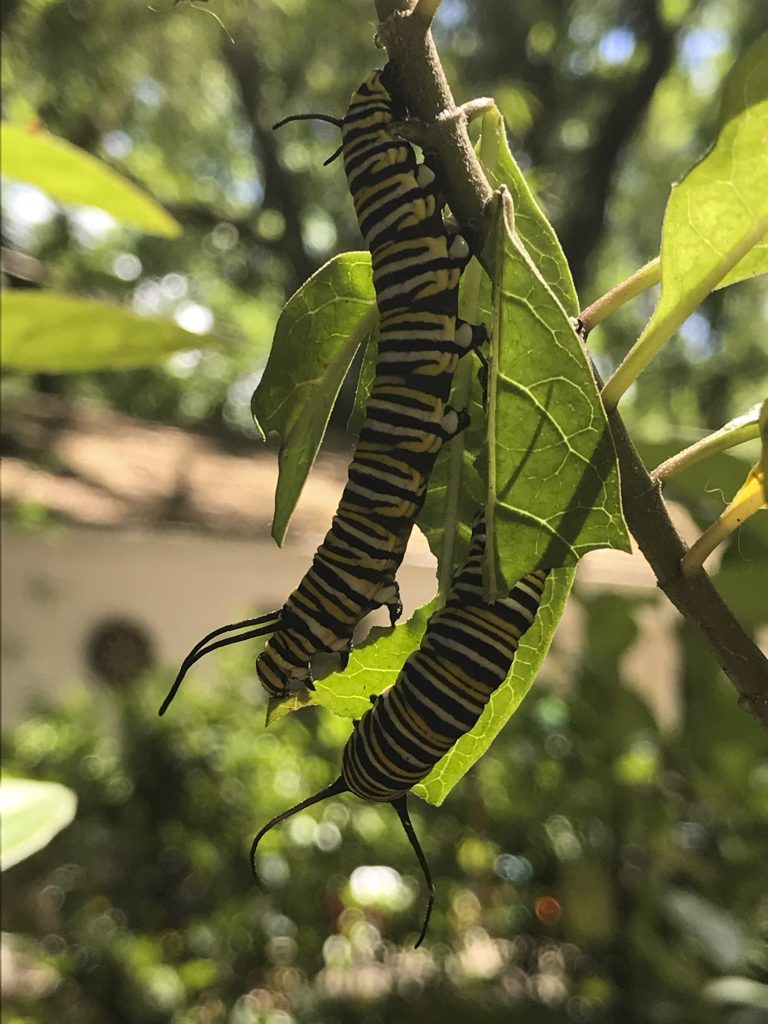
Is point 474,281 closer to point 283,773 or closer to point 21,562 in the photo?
point 283,773

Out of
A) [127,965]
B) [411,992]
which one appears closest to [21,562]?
[127,965]

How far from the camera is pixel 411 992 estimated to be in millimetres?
1752

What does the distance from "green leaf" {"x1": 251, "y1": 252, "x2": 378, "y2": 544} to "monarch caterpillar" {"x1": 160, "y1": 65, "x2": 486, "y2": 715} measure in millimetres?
18

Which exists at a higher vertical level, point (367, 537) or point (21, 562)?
point (367, 537)

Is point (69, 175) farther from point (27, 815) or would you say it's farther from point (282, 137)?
point (282, 137)

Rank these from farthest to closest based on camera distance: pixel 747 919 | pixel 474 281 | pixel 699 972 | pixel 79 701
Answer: pixel 79 701 → pixel 747 919 → pixel 699 972 → pixel 474 281

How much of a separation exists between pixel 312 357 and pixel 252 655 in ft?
7.78

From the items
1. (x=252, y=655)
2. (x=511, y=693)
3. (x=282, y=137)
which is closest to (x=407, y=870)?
(x=252, y=655)

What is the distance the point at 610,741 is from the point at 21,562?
300 cm

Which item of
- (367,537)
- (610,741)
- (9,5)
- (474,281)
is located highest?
(9,5)

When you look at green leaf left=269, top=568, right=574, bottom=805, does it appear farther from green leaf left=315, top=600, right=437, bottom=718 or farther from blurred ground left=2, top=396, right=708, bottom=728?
blurred ground left=2, top=396, right=708, bottom=728

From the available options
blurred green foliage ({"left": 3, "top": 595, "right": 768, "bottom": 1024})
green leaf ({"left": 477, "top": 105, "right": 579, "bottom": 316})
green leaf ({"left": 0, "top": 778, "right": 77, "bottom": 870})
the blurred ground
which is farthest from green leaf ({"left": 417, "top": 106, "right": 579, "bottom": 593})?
the blurred ground

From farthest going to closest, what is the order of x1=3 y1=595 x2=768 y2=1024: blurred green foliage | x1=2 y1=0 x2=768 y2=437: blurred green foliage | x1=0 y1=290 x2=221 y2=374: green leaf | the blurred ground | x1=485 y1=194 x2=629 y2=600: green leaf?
x1=2 y1=0 x2=768 y2=437: blurred green foliage, the blurred ground, x1=3 y1=595 x2=768 y2=1024: blurred green foliage, x1=0 y1=290 x2=221 y2=374: green leaf, x1=485 y1=194 x2=629 y2=600: green leaf

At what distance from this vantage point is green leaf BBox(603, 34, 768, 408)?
32 centimetres
